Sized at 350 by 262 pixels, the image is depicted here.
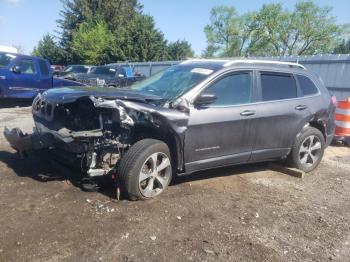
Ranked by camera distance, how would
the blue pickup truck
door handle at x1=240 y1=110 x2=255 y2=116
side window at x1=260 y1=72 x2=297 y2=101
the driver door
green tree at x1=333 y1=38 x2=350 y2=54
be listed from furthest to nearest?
Answer: green tree at x1=333 y1=38 x2=350 y2=54
the blue pickup truck
side window at x1=260 y1=72 x2=297 y2=101
door handle at x1=240 y1=110 x2=255 y2=116
the driver door

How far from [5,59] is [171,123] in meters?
9.70

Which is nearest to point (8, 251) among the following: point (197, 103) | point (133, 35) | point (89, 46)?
point (197, 103)

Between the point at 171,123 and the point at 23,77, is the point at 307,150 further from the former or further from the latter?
the point at 23,77

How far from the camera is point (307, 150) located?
21.0 feet

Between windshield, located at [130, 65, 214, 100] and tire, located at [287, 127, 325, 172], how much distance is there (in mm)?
2096

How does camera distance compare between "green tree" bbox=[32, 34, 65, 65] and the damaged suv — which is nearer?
the damaged suv

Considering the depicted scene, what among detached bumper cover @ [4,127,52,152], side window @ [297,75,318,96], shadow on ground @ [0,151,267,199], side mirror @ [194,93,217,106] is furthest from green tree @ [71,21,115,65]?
side mirror @ [194,93,217,106]

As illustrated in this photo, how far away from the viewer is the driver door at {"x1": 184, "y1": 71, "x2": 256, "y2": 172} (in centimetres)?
487

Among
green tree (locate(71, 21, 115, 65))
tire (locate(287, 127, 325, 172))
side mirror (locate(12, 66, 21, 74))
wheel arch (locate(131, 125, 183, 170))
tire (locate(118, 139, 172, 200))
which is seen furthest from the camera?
green tree (locate(71, 21, 115, 65))

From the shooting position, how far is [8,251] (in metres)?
3.29

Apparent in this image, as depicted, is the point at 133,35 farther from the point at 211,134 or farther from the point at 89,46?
the point at 211,134

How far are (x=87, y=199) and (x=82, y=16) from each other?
173 ft

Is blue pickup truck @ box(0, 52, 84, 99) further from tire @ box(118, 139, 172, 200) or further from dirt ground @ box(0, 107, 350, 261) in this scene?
tire @ box(118, 139, 172, 200)

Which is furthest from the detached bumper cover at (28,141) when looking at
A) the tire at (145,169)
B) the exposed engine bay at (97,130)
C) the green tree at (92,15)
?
the green tree at (92,15)
